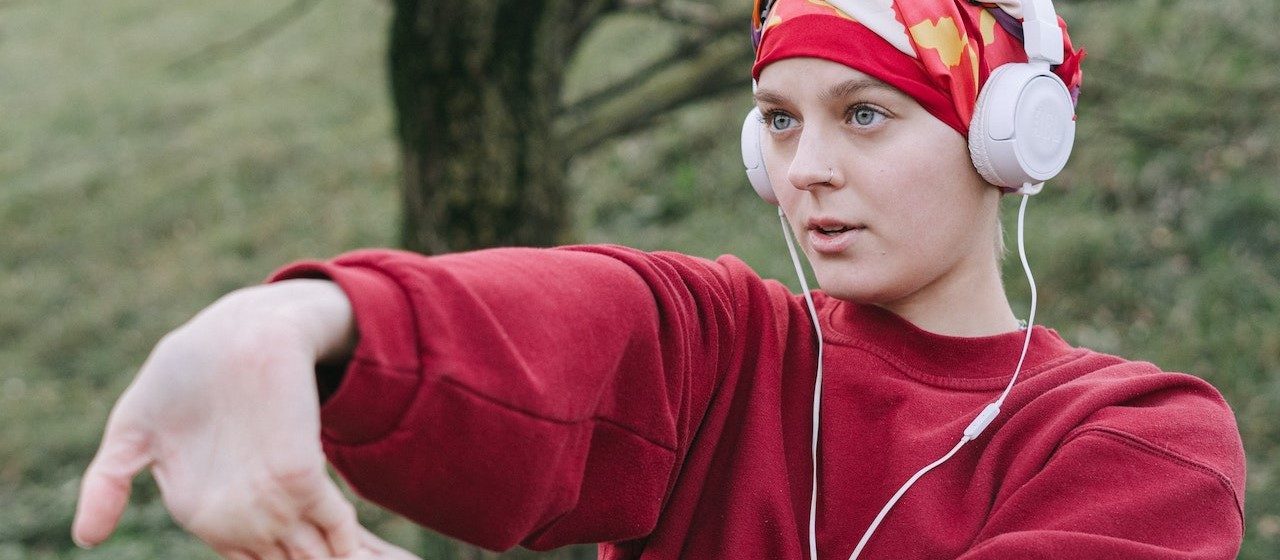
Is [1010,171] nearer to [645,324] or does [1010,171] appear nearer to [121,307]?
[645,324]

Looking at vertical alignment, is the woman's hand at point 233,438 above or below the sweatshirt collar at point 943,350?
above

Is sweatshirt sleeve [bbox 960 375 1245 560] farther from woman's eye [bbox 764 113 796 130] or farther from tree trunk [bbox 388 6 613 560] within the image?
tree trunk [bbox 388 6 613 560]

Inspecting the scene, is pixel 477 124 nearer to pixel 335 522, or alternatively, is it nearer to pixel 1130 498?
pixel 1130 498

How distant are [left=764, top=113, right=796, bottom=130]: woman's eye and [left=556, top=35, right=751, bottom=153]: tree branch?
2.28 m

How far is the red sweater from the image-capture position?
1442 millimetres

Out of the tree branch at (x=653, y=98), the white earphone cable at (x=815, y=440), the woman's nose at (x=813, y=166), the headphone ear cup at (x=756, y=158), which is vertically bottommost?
the tree branch at (x=653, y=98)

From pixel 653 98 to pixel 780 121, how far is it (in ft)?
8.10

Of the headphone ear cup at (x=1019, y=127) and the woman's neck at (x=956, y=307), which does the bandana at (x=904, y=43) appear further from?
the woman's neck at (x=956, y=307)

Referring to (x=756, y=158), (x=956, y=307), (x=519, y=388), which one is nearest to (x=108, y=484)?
(x=519, y=388)

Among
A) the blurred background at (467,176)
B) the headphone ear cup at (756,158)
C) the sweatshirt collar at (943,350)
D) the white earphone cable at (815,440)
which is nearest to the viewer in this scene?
the white earphone cable at (815,440)

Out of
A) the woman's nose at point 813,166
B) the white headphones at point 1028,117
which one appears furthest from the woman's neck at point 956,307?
the woman's nose at point 813,166

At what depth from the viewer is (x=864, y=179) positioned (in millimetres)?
1926

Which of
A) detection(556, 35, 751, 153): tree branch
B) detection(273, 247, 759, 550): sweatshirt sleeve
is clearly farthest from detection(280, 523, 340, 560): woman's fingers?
detection(556, 35, 751, 153): tree branch

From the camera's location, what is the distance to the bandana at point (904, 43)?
1.91 m
